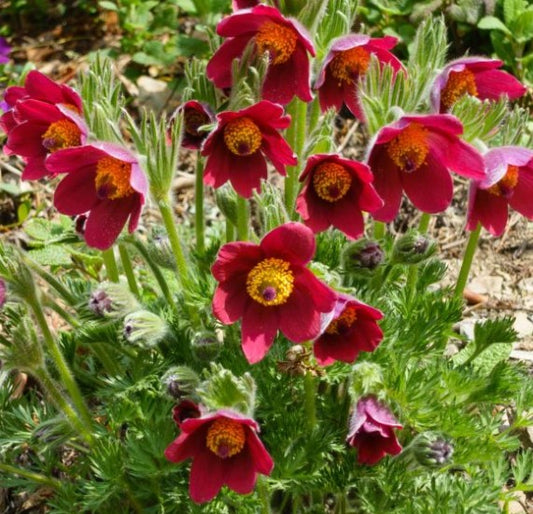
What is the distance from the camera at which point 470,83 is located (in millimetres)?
1709

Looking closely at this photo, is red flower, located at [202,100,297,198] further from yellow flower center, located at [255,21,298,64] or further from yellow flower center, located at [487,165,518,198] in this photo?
yellow flower center, located at [487,165,518,198]

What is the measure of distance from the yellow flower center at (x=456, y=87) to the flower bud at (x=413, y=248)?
26 cm

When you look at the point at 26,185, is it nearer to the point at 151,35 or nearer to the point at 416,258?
the point at 151,35

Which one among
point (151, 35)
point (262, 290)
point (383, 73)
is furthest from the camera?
point (151, 35)

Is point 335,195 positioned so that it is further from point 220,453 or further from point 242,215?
point 220,453

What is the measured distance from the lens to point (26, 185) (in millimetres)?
3096

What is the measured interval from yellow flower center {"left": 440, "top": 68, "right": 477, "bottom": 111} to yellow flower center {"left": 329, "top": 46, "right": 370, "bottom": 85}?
17 centimetres

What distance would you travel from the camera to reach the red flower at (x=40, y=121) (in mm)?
1612

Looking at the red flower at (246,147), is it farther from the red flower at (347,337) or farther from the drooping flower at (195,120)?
the red flower at (347,337)

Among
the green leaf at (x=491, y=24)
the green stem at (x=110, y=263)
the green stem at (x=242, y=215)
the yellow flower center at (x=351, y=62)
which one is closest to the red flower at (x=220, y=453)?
the green stem at (x=242, y=215)

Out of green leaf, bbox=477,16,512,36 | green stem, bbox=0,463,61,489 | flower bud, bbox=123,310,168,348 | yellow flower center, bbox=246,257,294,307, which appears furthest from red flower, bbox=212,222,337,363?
green leaf, bbox=477,16,512,36

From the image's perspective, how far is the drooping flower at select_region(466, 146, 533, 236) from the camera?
1.53 metres

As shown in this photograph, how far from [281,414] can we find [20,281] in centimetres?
58

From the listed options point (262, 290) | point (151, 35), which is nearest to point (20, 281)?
point (262, 290)
